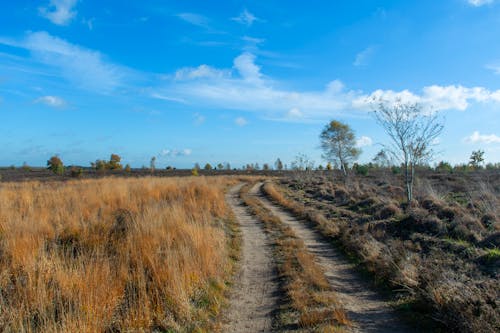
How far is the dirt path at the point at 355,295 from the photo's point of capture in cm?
418

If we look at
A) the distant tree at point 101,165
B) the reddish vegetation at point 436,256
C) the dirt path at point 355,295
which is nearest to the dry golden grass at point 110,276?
the dirt path at point 355,295

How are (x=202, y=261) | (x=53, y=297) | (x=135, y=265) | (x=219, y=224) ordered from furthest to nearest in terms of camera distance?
(x=219, y=224)
(x=202, y=261)
(x=135, y=265)
(x=53, y=297)

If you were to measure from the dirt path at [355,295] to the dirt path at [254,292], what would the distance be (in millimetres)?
1234

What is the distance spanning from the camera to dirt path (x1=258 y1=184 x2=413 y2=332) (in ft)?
13.7

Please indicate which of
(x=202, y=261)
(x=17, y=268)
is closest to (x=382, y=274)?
(x=202, y=261)

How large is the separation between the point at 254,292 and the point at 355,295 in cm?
188

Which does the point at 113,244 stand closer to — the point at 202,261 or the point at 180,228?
the point at 180,228

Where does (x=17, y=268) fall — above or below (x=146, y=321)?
above

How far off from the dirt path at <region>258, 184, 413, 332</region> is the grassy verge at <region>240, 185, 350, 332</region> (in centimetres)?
20

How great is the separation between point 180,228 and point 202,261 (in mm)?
1871

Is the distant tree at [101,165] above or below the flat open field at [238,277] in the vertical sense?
above

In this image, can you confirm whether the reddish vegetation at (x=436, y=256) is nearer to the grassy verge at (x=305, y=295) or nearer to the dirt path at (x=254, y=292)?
the grassy verge at (x=305, y=295)

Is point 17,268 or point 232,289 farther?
point 232,289

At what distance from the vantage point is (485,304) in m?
3.76
